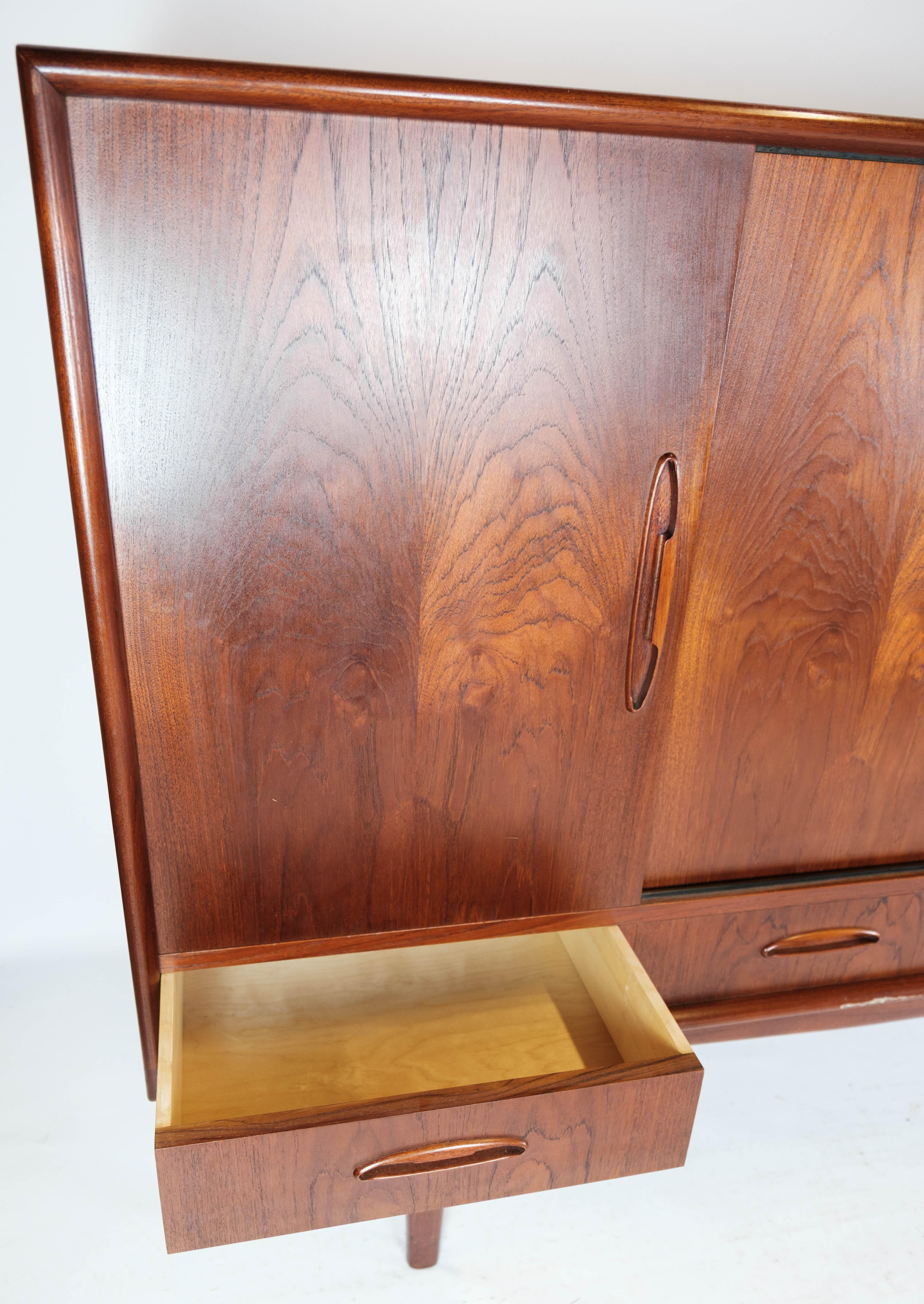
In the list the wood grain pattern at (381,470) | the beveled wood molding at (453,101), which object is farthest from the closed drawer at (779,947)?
the beveled wood molding at (453,101)

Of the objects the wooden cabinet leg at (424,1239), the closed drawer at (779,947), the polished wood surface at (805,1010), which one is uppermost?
the closed drawer at (779,947)

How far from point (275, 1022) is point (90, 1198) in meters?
0.31

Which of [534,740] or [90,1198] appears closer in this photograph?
[534,740]

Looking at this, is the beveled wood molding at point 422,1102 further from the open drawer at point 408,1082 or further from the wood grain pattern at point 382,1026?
the wood grain pattern at point 382,1026

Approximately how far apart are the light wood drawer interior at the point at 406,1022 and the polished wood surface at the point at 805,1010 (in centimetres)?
16

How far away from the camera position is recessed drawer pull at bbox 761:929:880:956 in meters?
1.08

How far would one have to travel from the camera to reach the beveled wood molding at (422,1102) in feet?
2.24

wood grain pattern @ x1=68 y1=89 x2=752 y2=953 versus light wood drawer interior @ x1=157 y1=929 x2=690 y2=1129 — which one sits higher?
wood grain pattern @ x1=68 y1=89 x2=752 y2=953

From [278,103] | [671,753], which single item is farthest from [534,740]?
[278,103]

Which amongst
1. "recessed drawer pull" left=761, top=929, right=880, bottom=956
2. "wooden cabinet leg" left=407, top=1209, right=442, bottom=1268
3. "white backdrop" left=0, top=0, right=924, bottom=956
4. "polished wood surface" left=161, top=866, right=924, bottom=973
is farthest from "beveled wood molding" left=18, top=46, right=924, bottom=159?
"wooden cabinet leg" left=407, top=1209, right=442, bottom=1268

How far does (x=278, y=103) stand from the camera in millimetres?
631

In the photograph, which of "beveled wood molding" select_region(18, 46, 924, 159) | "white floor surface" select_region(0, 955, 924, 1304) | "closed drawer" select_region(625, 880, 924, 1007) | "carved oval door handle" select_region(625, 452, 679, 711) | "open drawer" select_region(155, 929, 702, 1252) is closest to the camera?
"beveled wood molding" select_region(18, 46, 924, 159)

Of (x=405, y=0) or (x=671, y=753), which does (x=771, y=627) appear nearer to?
(x=671, y=753)

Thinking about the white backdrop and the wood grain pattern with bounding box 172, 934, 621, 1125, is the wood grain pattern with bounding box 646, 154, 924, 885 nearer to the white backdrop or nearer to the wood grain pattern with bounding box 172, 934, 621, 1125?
the wood grain pattern with bounding box 172, 934, 621, 1125
